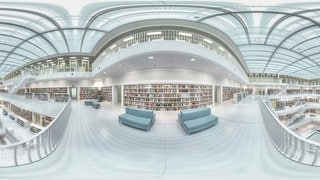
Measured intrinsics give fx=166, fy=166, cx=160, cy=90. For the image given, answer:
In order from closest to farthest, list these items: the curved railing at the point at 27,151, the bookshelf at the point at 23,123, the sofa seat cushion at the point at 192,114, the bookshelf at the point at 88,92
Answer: the curved railing at the point at 27,151 → the sofa seat cushion at the point at 192,114 → the bookshelf at the point at 23,123 → the bookshelf at the point at 88,92

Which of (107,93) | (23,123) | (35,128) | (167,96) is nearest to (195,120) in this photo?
(167,96)

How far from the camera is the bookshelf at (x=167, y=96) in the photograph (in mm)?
6491

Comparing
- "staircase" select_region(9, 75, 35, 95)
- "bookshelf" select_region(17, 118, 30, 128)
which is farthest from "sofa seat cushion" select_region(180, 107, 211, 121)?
"bookshelf" select_region(17, 118, 30, 128)

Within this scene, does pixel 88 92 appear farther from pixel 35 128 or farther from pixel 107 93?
pixel 35 128

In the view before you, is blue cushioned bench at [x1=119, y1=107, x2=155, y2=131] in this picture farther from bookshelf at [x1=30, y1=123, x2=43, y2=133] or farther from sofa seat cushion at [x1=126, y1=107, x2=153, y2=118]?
bookshelf at [x1=30, y1=123, x2=43, y2=133]

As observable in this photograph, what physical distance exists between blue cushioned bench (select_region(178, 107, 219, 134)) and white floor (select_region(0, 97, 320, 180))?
0.30 m


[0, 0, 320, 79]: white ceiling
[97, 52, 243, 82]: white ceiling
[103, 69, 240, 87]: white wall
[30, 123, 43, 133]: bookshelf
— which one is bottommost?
[30, 123, 43, 133]: bookshelf

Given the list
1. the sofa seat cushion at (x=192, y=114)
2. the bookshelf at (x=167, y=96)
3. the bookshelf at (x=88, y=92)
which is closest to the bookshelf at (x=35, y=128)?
the bookshelf at (x=88, y=92)

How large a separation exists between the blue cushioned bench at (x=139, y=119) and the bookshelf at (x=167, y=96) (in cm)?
104

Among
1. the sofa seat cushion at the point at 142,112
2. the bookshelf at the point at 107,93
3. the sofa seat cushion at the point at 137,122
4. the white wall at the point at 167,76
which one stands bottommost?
the sofa seat cushion at the point at 137,122

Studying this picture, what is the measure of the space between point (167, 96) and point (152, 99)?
0.63 metres

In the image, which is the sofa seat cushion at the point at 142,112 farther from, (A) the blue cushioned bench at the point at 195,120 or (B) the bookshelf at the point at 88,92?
(B) the bookshelf at the point at 88,92

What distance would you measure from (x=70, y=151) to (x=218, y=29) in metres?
8.63

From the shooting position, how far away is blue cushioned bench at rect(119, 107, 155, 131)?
4.73 meters
